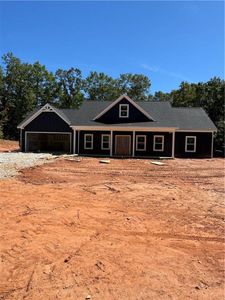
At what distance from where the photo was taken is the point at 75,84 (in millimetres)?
68500

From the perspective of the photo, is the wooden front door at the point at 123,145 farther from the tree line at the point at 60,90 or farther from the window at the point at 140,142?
the tree line at the point at 60,90

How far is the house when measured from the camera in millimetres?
30906

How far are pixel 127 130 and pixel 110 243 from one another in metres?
23.6

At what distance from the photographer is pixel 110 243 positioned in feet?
24.3

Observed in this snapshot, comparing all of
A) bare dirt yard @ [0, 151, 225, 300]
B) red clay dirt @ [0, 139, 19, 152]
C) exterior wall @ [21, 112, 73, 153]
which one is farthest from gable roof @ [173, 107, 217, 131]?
bare dirt yard @ [0, 151, 225, 300]

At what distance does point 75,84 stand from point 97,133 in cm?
3903

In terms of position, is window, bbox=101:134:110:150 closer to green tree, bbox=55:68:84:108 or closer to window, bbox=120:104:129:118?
window, bbox=120:104:129:118

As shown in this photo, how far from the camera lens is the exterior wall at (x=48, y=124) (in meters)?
32.9

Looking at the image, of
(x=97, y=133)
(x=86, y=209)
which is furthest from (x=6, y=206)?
(x=97, y=133)


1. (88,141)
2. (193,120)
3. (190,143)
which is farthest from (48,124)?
(193,120)

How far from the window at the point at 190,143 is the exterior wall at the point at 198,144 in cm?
25

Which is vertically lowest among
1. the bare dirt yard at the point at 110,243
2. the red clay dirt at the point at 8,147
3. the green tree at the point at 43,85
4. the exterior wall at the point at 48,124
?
the red clay dirt at the point at 8,147

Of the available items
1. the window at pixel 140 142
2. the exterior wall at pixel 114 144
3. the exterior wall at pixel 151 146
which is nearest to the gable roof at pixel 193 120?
the exterior wall at pixel 151 146

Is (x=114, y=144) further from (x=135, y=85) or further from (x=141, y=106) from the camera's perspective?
(x=135, y=85)
